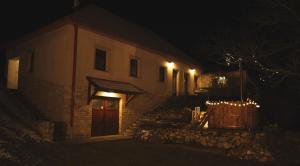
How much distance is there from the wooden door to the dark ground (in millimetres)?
2839

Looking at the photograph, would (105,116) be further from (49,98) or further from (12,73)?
(12,73)

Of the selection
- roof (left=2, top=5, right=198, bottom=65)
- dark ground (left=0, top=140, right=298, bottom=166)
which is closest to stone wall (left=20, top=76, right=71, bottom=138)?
dark ground (left=0, top=140, right=298, bottom=166)

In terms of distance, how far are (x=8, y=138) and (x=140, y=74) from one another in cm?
989

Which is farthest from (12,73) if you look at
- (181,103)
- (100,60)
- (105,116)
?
(181,103)

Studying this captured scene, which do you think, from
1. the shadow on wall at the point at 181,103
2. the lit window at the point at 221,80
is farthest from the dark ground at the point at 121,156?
the lit window at the point at 221,80

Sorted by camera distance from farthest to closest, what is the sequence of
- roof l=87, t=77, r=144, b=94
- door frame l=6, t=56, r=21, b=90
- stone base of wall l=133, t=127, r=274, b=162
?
door frame l=6, t=56, r=21, b=90, roof l=87, t=77, r=144, b=94, stone base of wall l=133, t=127, r=274, b=162

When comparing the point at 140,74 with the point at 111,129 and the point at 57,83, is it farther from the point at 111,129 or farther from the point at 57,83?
the point at 57,83

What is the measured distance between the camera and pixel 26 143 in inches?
441

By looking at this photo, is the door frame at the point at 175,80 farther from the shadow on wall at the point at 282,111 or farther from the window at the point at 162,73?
the shadow on wall at the point at 282,111

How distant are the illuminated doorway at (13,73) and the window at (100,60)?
6.05m

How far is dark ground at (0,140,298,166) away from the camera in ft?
31.6

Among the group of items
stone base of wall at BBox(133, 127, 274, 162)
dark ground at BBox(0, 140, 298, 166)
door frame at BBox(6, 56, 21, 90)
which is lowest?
dark ground at BBox(0, 140, 298, 166)

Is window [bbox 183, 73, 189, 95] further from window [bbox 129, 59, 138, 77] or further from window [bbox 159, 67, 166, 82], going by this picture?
window [bbox 129, 59, 138, 77]

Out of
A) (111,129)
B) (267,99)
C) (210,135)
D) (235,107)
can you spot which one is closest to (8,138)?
(111,129)
